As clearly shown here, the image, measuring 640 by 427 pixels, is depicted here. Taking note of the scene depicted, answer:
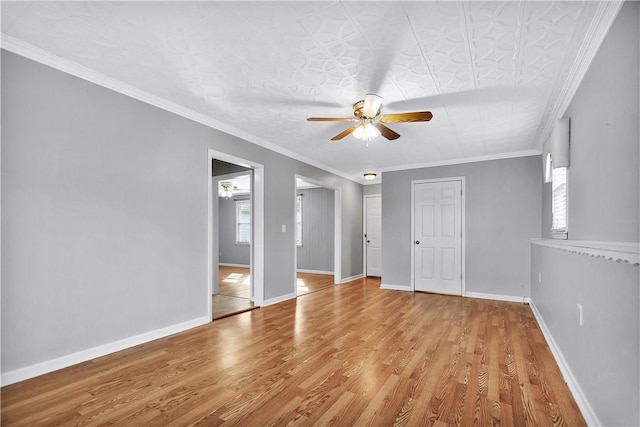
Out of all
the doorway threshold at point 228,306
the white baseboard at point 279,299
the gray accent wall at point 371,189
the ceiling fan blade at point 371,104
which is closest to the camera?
the ceiling fan blade at point 371,104

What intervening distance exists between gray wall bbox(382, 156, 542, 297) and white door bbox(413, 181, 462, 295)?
0.16 meters

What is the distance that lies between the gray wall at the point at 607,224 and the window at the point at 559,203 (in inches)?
17.9

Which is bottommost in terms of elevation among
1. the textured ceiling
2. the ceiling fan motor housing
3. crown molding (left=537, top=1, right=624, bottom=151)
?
the ceiling fan motor housing

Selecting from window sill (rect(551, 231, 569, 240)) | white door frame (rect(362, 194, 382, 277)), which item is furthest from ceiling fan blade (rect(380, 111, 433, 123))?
white door frame (rect(362, 194, 382, 277))

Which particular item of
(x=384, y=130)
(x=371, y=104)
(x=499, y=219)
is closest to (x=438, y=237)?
(x=499, y=219)

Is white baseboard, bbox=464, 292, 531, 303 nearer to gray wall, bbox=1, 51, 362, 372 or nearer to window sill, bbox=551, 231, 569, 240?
window sill, bbox=551, 231, 569, 240

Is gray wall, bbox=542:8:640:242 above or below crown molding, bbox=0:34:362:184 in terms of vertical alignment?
below

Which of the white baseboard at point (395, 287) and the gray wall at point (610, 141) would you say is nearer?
the gray wall at point (610, 141)

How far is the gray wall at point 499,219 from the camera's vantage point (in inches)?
193

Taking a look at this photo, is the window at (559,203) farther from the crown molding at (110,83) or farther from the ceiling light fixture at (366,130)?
the crown molding at (110,83)

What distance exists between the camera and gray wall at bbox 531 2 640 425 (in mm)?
1425

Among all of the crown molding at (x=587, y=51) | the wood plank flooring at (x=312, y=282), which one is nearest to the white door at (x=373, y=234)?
the wood plank flooring at (x=312, y=282)

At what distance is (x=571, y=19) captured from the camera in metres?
1.87

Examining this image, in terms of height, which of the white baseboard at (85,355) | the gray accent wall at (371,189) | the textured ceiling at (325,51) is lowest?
the white baseboard at (85,355)
